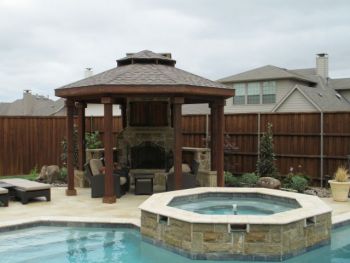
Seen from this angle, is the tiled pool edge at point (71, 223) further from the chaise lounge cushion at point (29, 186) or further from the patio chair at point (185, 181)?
the patio chair at point (185, 181)

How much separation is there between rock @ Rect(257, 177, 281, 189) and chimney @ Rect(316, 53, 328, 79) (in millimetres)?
17862

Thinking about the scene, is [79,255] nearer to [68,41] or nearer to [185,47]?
[68,41]

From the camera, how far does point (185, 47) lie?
22.1 meters

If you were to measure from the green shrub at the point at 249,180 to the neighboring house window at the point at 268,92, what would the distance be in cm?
1180

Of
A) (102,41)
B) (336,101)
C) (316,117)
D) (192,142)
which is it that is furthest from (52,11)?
(336,101)

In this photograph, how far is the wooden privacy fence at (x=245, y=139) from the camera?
40.3 ft

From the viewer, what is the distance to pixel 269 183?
38.4 feet

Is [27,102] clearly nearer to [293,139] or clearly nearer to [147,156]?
[147,156]

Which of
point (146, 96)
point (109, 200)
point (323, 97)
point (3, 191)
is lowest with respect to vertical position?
point (109, 200)

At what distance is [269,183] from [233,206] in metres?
3.33

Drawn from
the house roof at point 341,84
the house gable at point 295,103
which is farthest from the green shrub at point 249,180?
the house roof at point 341,84

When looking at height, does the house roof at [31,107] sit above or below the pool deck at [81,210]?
above

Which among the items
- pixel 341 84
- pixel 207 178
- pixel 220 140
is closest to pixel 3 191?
pixel 207 178

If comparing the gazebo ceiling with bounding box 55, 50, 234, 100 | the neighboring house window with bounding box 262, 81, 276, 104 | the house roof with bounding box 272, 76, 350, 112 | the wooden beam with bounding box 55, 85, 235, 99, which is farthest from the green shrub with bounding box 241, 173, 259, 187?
the neighboring house window with bounding box 262, 81, 276, 104
